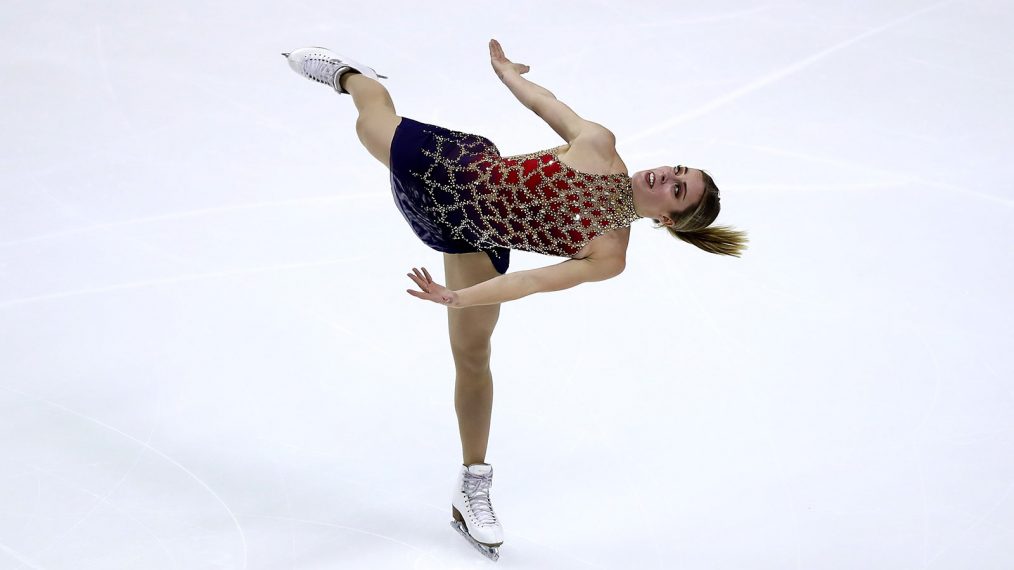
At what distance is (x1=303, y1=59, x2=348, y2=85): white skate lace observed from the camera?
3865 mm

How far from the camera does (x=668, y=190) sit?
325 centimetres

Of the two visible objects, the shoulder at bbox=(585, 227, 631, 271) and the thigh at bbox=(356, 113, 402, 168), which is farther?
the thigh at bbox=(356, 113, 402, 168)

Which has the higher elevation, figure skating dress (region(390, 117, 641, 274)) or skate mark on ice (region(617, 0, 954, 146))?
skate mark on ice (region(617, 0, 954, 146))

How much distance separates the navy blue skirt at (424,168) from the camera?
3.37 m

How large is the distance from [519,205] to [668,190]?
418 mm

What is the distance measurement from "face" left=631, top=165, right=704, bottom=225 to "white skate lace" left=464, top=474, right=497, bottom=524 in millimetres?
1042

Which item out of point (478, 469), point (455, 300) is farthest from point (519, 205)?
point (478, 469)

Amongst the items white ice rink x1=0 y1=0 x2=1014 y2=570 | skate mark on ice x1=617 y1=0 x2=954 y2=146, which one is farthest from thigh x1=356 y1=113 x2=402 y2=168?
skate mark on ice x1=617 y1=0 x2=954 y2=146

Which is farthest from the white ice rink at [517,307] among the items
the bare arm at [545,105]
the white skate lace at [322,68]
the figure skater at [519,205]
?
the bare arm at [545,105]

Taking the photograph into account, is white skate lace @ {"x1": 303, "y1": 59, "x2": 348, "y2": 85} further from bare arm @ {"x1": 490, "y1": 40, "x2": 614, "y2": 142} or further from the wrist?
the wrist

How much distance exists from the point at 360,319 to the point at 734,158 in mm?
2268

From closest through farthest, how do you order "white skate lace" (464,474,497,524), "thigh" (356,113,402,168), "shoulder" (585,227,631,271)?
"shoulder" (585,227,631,271) → "thigh" (356,113,402,168) → "white skate lace" (464,474,497,524)

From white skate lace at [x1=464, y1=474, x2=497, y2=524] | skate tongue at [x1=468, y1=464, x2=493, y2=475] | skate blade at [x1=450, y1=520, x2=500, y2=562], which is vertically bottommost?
skate blade at [x1=450, y1=520, x2=500, y2=562]

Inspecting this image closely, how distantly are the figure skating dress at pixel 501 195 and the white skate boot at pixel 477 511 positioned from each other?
30.0 inches
